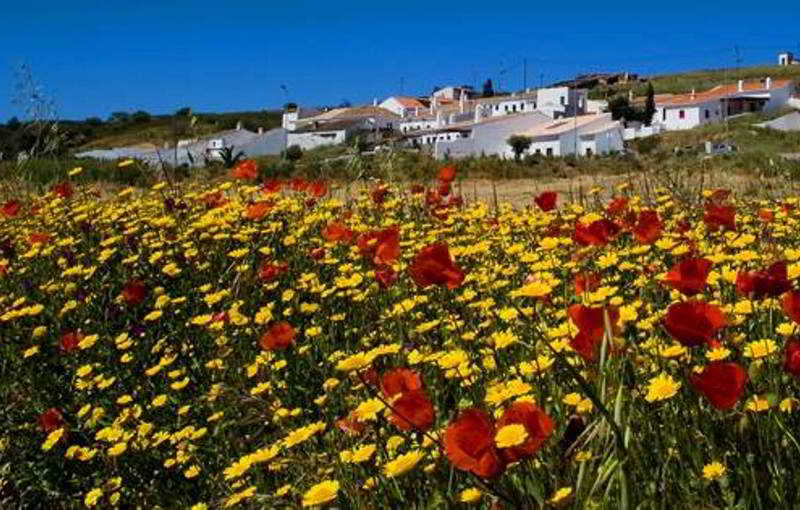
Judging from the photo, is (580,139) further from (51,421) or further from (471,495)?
(471,495)

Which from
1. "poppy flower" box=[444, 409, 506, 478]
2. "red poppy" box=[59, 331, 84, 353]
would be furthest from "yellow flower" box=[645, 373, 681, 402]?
"red poppy" box=[59, 331, 84, 353]

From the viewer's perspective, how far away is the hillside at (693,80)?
11688 centimetres

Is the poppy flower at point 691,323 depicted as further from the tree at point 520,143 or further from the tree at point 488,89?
the tree at point 488,89

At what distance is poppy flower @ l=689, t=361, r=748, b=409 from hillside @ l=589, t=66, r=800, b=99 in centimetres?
11261

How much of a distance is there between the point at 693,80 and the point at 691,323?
135865 millimetres

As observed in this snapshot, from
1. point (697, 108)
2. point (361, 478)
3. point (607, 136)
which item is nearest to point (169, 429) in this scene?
point (361, 478)

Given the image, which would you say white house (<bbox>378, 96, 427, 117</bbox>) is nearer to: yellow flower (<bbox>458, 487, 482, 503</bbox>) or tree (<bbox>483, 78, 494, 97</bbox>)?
tree (<bbox>483, 78, 494, 97</bbox>)

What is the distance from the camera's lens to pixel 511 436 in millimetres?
1641

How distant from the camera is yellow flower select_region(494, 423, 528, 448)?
1618 mm

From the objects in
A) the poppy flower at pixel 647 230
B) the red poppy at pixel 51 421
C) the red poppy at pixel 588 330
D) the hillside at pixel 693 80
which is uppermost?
the hillside at pixel 693 80

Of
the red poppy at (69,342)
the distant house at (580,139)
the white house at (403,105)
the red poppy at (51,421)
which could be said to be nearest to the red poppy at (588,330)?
the red poppy at (51,421)

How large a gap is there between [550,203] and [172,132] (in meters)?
3.62

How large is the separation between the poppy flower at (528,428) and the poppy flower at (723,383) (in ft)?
1.00

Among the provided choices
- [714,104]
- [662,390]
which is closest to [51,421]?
[662,390]
